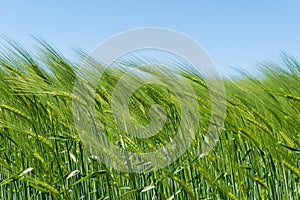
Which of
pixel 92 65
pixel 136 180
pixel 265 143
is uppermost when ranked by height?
pixel 92 65

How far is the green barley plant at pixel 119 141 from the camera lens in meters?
1.02

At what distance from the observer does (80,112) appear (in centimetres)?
105

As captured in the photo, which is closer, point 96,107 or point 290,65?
point 96,107

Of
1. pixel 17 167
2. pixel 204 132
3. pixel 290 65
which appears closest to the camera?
pixel 17 167

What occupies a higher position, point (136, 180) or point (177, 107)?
point (177, 107)

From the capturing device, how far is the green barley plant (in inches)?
40.0

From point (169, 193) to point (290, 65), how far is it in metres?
0.86

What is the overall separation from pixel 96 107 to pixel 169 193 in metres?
0.26

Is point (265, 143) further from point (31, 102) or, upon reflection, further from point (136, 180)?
point (31, 102)

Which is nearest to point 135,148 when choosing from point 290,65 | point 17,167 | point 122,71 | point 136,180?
point 136,180

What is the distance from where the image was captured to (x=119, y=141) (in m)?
1.09

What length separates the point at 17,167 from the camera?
118 centimetres

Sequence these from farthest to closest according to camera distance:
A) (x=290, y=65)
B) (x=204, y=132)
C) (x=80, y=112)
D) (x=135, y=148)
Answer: (x=290, y=65)
(x=204, y=132)
(x=80, y=112)
(x=135, y=148)

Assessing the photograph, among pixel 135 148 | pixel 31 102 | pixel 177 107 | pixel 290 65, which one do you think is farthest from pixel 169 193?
pixel 290 65
